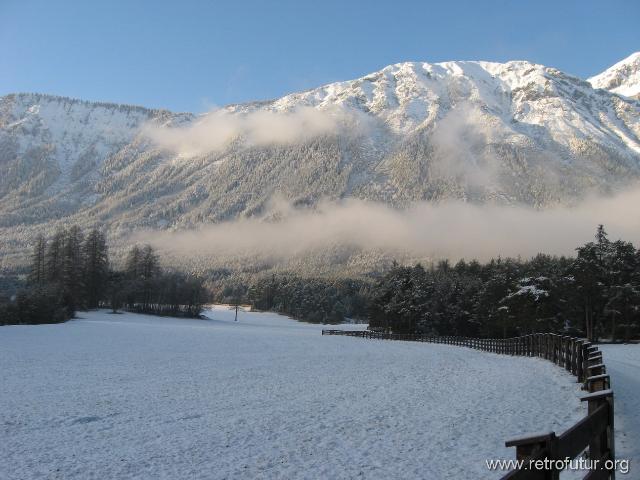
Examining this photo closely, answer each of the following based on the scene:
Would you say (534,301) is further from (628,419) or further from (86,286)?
(86,286)

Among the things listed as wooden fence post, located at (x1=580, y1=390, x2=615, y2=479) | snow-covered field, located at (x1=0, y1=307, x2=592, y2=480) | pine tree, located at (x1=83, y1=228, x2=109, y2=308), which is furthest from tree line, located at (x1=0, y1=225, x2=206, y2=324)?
wooden fence post, located at (x1=580, y1=390, x2=615, y2=479)

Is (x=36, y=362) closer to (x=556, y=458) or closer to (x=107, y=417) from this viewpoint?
(x=107, y=417)

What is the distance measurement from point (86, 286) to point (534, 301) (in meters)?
75.0

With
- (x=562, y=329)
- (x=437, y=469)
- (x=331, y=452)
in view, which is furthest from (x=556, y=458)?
(x=562, y=329)

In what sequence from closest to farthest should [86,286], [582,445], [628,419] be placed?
1. [582,445]
2. [628,419]
3. [86,286]

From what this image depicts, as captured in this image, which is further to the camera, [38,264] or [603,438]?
[38,264]

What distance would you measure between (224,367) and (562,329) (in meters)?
55.0

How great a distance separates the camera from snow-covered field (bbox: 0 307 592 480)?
924 cm

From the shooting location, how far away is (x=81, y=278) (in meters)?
94.2

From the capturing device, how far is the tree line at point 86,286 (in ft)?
215

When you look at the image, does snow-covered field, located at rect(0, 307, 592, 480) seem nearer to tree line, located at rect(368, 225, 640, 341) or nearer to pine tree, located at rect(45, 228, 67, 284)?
tree line, located at rect(368, 225, 640, 341)

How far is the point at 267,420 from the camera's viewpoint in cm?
1288

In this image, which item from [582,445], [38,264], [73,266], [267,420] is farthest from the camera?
[38,264]

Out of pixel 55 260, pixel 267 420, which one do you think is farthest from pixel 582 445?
pixel 55 260
